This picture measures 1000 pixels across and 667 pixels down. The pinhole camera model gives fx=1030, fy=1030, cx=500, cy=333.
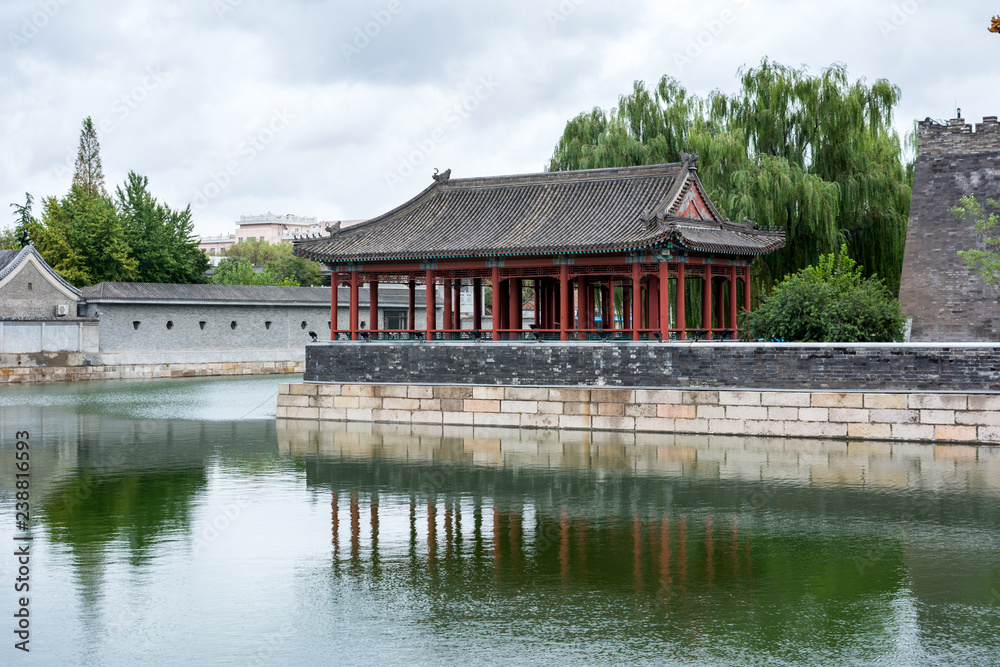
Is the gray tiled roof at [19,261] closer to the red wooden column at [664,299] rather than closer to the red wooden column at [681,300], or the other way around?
the red wooden column at [681,300]

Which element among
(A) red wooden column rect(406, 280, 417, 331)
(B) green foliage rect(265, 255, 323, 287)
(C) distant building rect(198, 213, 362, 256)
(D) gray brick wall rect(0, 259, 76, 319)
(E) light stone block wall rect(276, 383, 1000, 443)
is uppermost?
(C) distant building rect(198, 213, 362, 256)

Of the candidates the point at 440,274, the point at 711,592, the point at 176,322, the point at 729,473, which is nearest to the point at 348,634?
the point at 711,592

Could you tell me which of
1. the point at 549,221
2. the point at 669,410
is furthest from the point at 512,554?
the point at 549,221

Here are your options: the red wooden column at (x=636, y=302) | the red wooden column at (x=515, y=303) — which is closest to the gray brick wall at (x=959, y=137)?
the red wooden column at (x=636, y=302)

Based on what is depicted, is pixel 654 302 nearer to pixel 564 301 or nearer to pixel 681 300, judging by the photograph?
pixel 681 300

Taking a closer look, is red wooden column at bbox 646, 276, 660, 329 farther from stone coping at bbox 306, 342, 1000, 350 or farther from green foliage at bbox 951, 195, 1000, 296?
green foliage at bbox 951, 195, 1000, 296

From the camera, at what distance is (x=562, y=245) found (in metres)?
21.7

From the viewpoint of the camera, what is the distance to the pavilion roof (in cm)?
2175

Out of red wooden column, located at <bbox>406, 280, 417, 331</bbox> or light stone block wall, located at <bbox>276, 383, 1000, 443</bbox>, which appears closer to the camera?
light stone block wall, located at <bbox>276, 383, 1000, 443</bbox>

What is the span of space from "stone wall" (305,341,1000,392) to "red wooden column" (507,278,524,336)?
248 centimetres

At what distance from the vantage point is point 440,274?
79.3 ft

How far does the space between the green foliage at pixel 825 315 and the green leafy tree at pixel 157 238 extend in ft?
96.8

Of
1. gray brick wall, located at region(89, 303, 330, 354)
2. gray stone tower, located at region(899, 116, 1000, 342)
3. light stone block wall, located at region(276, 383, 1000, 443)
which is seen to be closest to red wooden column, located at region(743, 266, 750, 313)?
gray stone tower, located at region(899, 116, 1000, 342)

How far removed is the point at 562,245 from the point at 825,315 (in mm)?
5546
